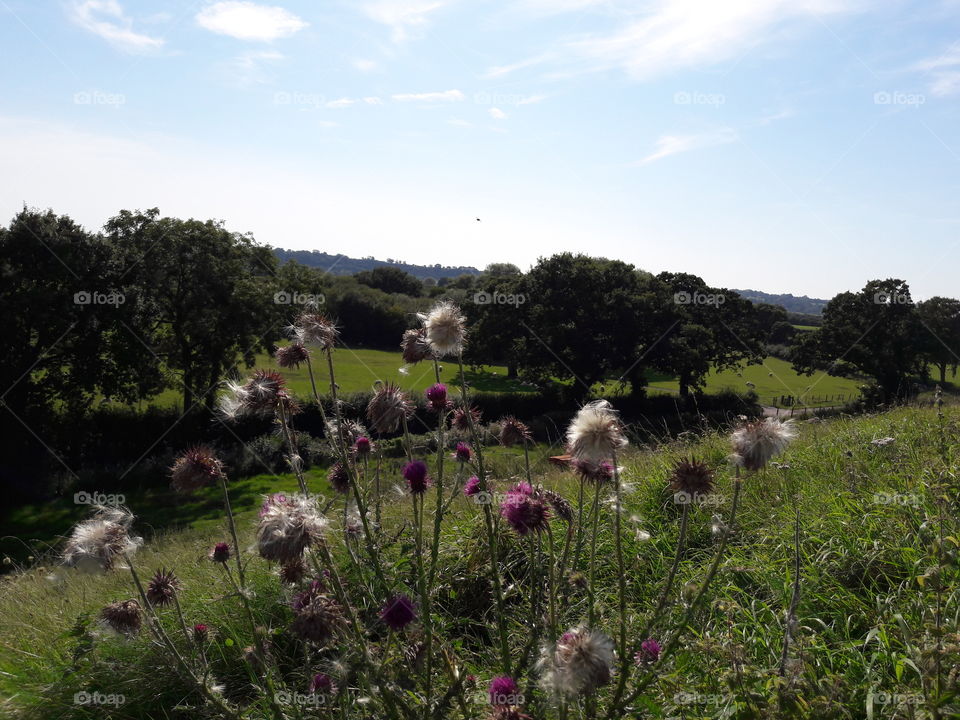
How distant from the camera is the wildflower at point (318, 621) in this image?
2.41 metres

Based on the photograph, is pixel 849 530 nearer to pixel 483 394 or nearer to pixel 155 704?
pixel 155 704

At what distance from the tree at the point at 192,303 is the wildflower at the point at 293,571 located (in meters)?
23.7

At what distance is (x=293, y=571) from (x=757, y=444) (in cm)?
195

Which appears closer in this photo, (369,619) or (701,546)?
(369,619)

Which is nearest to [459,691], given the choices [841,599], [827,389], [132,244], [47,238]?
[841,599]

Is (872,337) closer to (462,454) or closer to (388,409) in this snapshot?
(462,454)

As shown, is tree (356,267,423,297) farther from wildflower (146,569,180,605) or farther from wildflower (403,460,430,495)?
wildflower (403,460,430,495)

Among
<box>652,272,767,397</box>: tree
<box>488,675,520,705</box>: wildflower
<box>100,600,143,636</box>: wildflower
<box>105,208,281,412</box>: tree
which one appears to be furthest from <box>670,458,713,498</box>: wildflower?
<box>652,272,767,397</box>: tree

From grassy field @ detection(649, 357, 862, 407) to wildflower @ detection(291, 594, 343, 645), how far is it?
36.4 meters

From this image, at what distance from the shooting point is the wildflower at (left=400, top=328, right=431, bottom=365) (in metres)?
3.00

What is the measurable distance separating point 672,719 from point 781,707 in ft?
2.23

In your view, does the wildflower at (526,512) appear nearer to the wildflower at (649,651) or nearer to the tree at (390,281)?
the wildflower at (649,651)

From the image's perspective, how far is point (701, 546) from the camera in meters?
5.57

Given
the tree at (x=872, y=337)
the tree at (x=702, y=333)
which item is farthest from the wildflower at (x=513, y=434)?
the tree at (x=872, y=337)
